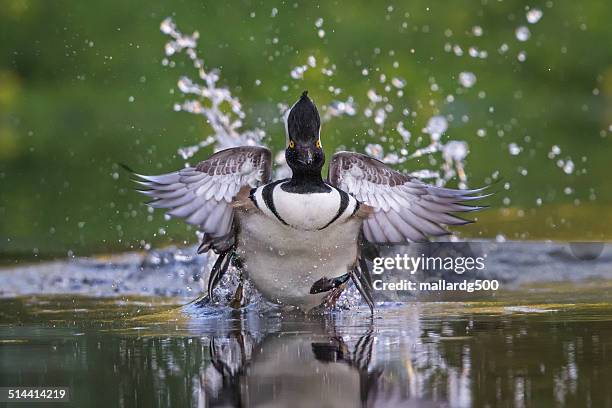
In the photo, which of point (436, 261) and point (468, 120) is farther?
point (468, 120)

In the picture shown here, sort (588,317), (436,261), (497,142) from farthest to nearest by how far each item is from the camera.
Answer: (497,142) < (436,261) < (588,317)

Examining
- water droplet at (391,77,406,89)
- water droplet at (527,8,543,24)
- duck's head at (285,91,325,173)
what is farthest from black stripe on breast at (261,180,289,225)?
water droplet at (527,8,543,24)

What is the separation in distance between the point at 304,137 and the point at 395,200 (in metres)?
0.67

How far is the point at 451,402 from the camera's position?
3.64m

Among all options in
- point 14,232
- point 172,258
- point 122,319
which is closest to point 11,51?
point 14,232

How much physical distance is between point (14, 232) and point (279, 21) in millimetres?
7085

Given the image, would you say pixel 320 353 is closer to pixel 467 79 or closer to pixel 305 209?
pixel 305 209

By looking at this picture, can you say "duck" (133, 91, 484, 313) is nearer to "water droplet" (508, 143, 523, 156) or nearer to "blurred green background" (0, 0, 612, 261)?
"blurred green background" (0, 0, 612, 261)

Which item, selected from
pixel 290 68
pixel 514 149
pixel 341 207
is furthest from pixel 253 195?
pixel 290 68

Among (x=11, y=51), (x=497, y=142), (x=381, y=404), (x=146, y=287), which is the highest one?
(x=11, y=51)

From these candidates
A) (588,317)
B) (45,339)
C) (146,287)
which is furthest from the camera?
(146,287)

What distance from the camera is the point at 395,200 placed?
19.1 ft

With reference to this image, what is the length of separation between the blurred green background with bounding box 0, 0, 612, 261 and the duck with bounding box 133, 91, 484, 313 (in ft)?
18.9

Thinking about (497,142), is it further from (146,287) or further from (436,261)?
(146,287)
